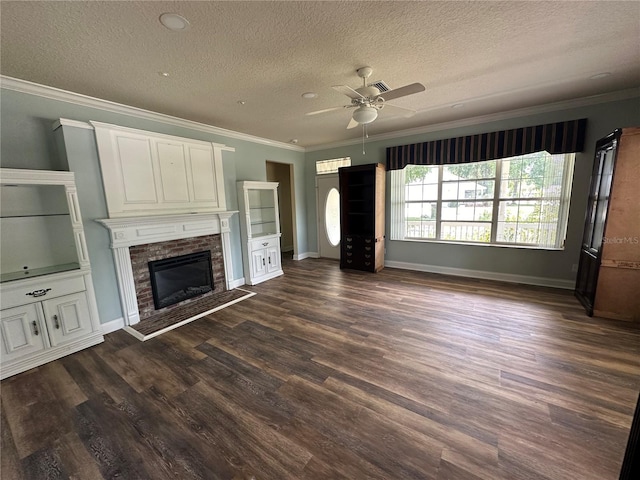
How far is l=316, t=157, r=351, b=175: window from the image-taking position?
19.4 ft

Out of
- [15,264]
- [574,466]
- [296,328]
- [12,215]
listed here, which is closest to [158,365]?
[296,328]

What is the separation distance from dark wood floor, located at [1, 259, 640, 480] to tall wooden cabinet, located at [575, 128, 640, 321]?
0.96ft

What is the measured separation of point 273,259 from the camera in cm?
518

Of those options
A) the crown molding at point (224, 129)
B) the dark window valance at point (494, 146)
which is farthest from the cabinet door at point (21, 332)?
the dark window valance at point (494, 146)

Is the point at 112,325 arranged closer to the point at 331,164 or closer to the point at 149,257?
the point at 149,257

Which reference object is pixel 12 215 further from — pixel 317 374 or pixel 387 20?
pixel 387 20

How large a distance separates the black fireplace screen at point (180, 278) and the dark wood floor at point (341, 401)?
27.6 inches

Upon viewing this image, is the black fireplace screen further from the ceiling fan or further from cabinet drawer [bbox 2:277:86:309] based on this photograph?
the ceiling fan

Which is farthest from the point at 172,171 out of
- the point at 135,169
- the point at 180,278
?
the point at 180,278

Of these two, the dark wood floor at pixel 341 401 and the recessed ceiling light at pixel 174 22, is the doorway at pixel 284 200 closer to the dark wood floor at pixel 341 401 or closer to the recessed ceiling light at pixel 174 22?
the dark wood floor at pixel 341 401

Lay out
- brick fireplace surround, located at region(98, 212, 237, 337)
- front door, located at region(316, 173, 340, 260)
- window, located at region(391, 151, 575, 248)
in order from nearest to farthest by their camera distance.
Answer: brick fireplace surround, located at region(98, 212, 237, 337) → window, located at region(391, 151, 575, 248) → front door, located at region(316, 173, 340, 260)

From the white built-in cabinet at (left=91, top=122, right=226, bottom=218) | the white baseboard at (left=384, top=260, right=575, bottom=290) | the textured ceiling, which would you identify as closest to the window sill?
the white baseboard at (left=384, top=260, right=575, bottom=290)

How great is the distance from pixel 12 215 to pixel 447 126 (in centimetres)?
611

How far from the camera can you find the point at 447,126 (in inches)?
181
